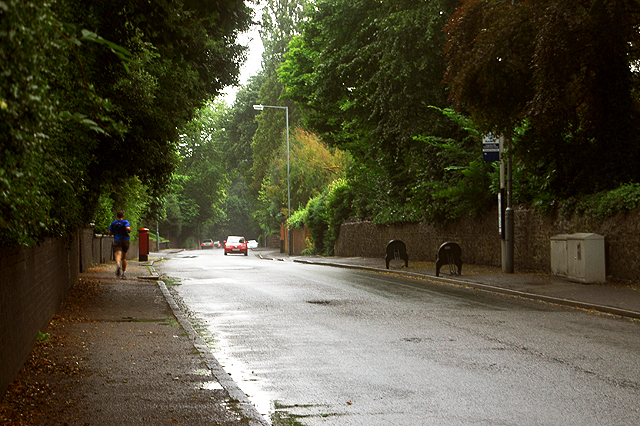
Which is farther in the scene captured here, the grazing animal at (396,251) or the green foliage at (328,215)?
the green foliage at (328,215)

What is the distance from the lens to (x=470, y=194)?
77.5 ft

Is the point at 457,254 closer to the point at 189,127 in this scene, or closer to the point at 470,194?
the point at 470,194

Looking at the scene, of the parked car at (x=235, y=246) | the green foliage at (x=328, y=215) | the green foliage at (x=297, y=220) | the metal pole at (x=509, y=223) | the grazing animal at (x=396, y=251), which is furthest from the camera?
the parked car at (x=235, y=246)

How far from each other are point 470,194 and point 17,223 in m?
20.9

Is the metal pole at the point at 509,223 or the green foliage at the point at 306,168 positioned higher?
the green foliage at the point at 306,168

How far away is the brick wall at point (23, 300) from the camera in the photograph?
5.95m

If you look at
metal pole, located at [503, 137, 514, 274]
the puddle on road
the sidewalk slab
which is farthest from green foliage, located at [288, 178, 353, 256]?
the puddle on road

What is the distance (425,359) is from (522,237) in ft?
45.7

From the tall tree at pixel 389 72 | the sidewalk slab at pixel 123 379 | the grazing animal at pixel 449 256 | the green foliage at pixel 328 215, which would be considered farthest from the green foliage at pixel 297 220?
the sidewalk slab at pixel 123 379

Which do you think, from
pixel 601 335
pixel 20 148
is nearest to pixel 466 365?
pixel 601 335

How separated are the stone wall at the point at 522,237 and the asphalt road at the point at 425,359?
356cm

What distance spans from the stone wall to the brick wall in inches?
471

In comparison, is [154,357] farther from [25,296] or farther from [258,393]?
[258,393]

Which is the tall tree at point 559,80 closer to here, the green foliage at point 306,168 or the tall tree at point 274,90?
the green foliage at point 306,168
